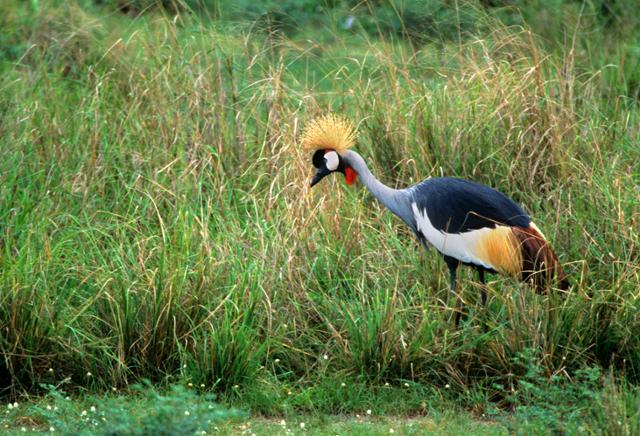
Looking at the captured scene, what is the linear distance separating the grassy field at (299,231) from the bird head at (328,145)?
0.26 metres

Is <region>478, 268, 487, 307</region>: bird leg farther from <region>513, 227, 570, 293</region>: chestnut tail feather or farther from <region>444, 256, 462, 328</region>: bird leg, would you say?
<region>513, 227, 570, 293</region>: chestnut tail feather

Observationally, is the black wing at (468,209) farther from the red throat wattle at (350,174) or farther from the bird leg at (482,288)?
the red throat wattle at (350,174)

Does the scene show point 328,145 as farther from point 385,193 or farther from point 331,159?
point 385,193

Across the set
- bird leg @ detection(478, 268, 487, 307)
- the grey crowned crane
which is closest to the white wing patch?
the grey crowned crane

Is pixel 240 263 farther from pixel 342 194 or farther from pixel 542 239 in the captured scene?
pixel 542 239

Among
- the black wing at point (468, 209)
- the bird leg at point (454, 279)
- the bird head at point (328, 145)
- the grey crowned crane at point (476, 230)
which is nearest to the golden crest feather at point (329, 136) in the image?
the bird head at point (328, 145)

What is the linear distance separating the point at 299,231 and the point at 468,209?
0.99 meters

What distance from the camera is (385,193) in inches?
245

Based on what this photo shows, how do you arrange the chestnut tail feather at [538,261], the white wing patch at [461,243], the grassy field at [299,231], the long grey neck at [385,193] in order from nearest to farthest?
the grassy field at [299,231]
the chestnut tail feather at [538,261]
the white wing patch at [461,243]
the long grey neck at [385,193]

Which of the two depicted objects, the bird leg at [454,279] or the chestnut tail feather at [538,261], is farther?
the bird leg at [454,279]

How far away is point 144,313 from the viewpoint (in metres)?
5.70

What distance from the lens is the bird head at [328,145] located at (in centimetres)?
629

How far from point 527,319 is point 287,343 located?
1208 millimetres

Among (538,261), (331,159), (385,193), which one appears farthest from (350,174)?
(538,261)
